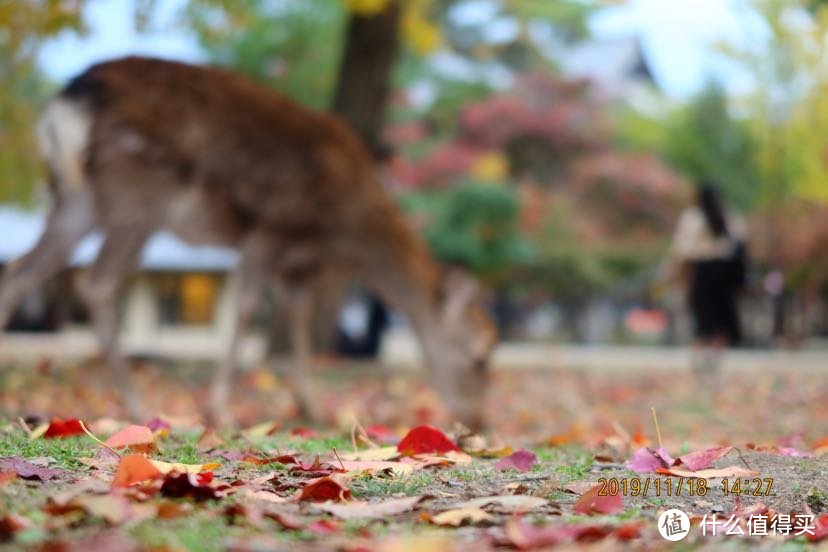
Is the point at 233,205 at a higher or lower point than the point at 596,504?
higher

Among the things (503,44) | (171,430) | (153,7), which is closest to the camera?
(171,430)

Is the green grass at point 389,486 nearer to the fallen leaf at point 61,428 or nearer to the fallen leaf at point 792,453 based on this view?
the fallen leaf at point 61,428

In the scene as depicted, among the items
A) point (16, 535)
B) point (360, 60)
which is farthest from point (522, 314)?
point (16, 535)

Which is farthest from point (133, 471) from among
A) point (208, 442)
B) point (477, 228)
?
point (477, 228)

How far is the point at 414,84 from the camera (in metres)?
26.4

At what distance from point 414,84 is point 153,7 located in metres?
16.0

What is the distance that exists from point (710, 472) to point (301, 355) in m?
5.84

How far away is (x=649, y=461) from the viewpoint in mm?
3521

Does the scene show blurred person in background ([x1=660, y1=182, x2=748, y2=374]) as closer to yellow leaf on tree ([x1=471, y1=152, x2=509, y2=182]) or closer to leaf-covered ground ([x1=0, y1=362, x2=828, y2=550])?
leaf-covered ground ([x1=0, y1=362, x2=828, y2=550])

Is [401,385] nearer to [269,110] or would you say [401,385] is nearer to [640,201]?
[269,110]

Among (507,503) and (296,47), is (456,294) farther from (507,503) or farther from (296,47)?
(296,47)

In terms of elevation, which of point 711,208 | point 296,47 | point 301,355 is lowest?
point 301,355

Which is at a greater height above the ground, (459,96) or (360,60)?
(459,96)

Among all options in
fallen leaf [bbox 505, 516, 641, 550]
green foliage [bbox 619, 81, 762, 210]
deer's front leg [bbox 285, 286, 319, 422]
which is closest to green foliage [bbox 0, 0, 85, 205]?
deer's front leg [bbox 285, 286, 319, 422]
